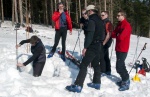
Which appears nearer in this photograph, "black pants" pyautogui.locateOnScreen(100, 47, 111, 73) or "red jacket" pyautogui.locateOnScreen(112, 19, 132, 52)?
"red jacket" pyautogui.locateOnScreen(112, 19, 132, 52)

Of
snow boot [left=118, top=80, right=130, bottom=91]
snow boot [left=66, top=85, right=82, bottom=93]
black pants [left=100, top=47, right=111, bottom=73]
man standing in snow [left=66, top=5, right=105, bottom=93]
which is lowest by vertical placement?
snow boot [left=118, top=80, right=130, bottom=91]

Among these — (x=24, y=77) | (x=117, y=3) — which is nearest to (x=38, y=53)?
(x=24, y=77)

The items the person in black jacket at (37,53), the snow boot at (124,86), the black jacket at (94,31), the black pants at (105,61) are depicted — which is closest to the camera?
the black jacket at (94,31)

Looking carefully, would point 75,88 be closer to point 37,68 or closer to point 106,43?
point 37,68

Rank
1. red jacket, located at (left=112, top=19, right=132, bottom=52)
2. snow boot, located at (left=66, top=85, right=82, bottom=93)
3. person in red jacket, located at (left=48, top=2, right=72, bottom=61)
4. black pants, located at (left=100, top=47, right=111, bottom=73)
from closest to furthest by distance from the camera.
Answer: snow boot, located at (left=66, top=85, right=82, bottom=93) < red jacket, located at (left=112, top=19, right=132, bottom=52) < black pants, located at (left=100, top=47, right=111, bottom=73) < person in red jacket, located at (left=48, top=2, right=72, bottom=61)

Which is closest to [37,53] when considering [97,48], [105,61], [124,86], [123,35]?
[97,48]

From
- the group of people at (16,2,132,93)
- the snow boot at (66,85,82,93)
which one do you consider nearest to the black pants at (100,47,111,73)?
the group of people at (16,2,132,93)

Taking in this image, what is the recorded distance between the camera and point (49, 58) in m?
10.5

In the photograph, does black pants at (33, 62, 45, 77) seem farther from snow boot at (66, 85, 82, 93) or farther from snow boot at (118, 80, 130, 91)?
snow boot at (118, 80, 130, 91)

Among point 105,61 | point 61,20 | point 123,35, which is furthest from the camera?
point 61,20

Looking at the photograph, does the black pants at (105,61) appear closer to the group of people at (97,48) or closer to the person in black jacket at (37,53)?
the group of people at (97,48)

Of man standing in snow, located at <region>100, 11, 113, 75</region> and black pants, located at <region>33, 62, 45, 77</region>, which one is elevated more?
man standing in snow, located at <region>100, 11, 113, 75</region>

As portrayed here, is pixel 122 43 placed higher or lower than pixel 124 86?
higher

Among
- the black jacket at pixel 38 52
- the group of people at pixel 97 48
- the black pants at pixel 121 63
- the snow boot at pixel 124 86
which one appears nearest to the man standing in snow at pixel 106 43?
the group of people at pixel 97 48
